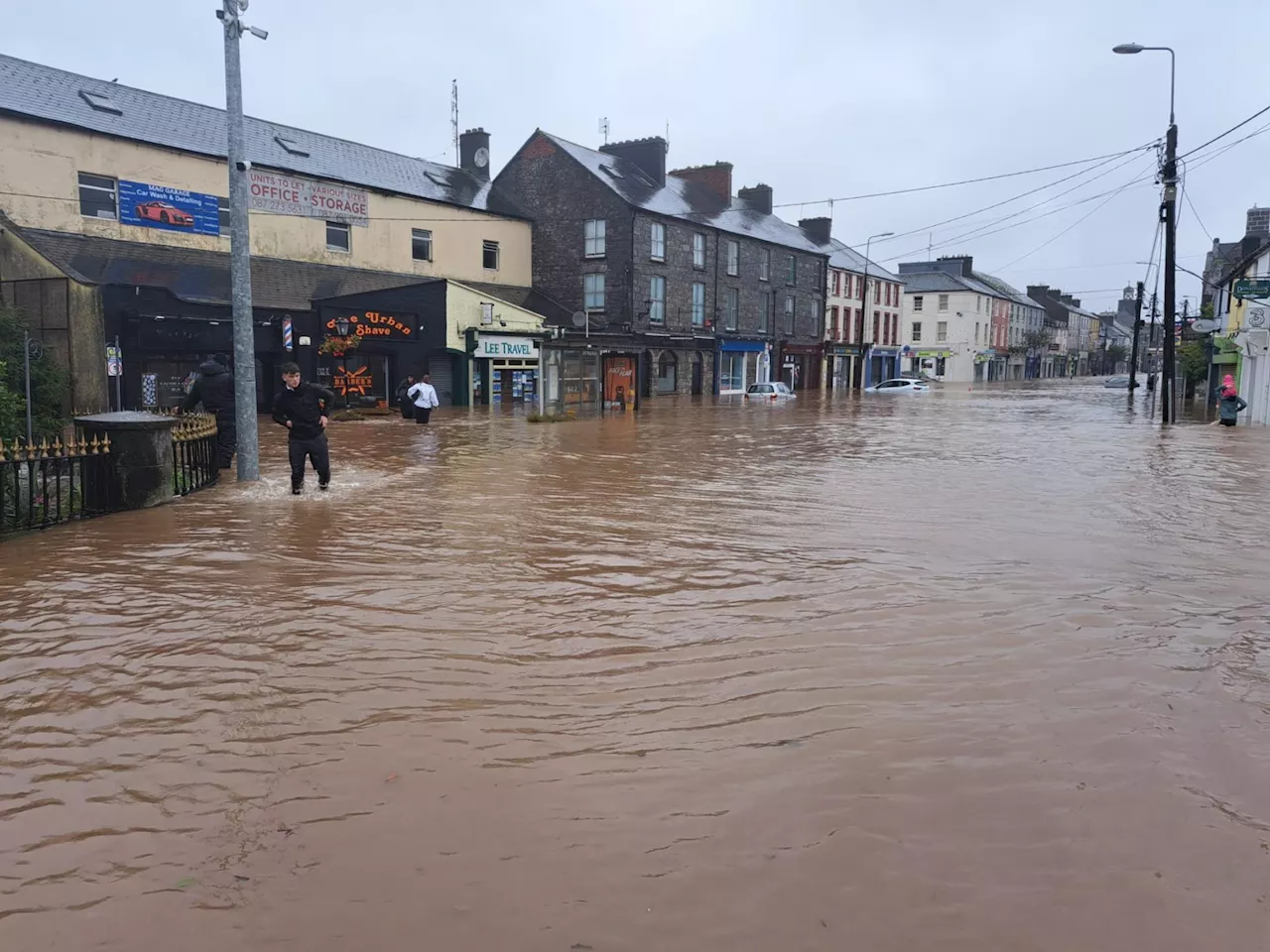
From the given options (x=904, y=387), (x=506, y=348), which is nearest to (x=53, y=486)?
(x=506, y=348)

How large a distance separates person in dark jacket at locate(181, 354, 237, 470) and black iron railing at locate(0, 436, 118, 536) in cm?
340

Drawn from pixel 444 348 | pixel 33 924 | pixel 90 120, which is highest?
pixel 90 120

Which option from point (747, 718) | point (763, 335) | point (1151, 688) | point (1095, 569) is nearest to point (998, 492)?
point (1095, 569)

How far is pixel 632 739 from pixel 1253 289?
72.7 ft

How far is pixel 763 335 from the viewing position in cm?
5181

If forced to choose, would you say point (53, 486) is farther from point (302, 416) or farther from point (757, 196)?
point (757, 196)

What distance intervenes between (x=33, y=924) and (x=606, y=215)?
3923cm

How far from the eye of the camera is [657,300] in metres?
42.8

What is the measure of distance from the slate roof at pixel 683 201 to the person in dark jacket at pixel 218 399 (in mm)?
28467

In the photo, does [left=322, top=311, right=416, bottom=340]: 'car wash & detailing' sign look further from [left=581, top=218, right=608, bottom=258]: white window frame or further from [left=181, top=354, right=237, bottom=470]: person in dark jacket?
[left=181, top=354, right=237, bottom=470]: person in dark jacket

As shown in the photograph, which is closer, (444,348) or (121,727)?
(121,727)

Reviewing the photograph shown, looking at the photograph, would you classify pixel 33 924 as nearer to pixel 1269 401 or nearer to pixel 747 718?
pixel 747 718

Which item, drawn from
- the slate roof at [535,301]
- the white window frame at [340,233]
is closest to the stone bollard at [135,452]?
the white window frame at [340,233]

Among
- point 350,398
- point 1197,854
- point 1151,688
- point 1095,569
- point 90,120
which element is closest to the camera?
point 1197,854
